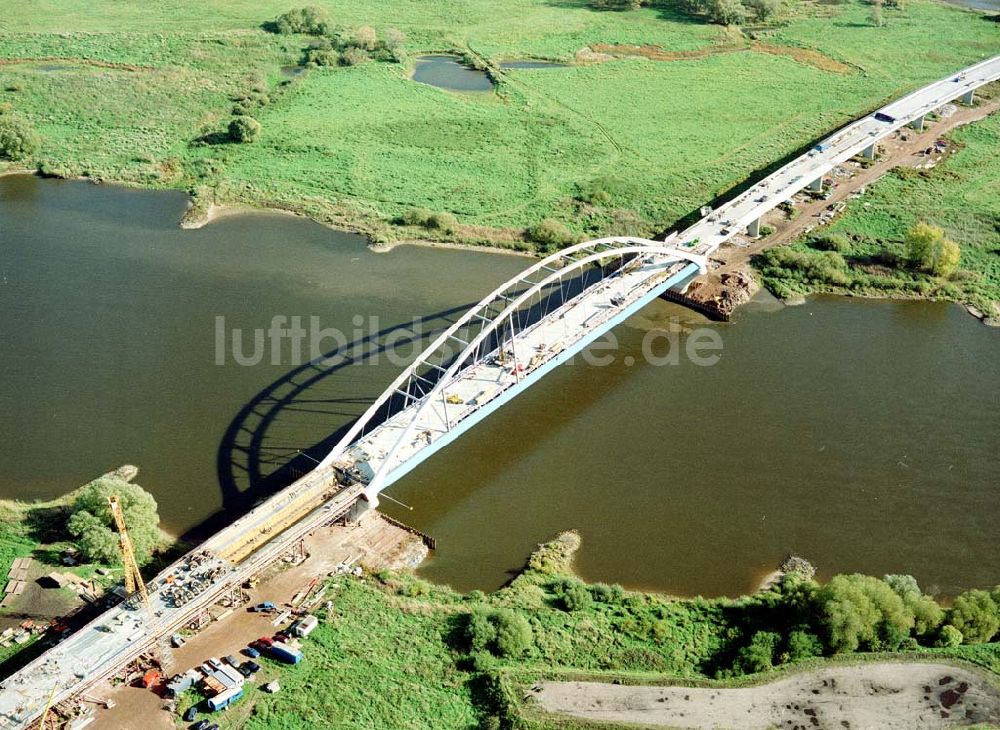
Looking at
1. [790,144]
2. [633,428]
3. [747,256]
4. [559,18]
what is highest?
[559,18]

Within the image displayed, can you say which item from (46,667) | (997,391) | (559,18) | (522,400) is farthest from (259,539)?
(559,18)

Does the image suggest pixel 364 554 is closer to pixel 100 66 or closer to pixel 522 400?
pixel 522 400

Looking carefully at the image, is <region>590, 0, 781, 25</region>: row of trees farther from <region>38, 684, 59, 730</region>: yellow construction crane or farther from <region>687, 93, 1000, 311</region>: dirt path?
<region>38, 684, 59, 730</region>: yellow construction crane

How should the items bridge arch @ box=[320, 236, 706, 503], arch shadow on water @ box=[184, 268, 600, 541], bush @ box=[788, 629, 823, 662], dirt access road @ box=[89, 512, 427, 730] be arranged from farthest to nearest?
arch shadow on water @ box=[184, 268, 600, 541] → bridge arch @ box=[320, 236, 706, 503] → bush @ box=[788, 629, 823, 662] → dirt access road @ box=[89, 512, 427, 730]

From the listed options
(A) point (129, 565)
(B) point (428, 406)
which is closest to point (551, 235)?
(B) point (428, 406)

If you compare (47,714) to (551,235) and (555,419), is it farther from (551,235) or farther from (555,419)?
(551,235)

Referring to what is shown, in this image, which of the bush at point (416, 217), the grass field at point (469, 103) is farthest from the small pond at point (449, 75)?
the bush at point (416, 217)

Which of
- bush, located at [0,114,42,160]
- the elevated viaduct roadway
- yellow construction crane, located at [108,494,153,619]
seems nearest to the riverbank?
the elevated viaduct roadway
